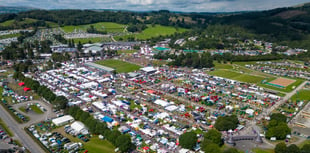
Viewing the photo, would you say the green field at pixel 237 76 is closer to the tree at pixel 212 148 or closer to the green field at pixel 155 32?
the tree at pixel 212 148

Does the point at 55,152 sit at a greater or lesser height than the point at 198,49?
lesser

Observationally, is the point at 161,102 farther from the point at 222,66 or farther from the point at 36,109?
the point at 222,66

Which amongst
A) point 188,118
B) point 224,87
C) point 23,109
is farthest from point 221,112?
point 23,109

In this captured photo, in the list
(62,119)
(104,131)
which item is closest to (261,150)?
(104,131)

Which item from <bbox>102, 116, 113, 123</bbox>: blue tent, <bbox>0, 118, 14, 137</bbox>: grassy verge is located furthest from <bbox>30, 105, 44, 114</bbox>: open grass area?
<bbox>102, 116, 113, 123</bbox>: blue tent

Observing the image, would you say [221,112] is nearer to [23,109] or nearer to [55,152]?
[55,152]

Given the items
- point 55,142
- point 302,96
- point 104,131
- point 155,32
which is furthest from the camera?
point 155,32
